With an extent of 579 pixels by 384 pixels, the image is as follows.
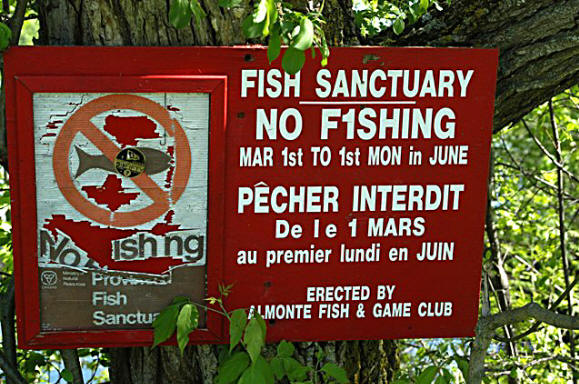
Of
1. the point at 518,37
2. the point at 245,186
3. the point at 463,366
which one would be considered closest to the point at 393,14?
the point at 518,37

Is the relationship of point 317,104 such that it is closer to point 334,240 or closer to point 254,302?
point 334,240

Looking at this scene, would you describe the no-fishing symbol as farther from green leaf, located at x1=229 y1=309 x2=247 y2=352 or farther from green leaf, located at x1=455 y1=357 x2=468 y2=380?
green leaf, located at x1=455 y1=357 x2=468 y2=380

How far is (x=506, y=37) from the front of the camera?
2184mm

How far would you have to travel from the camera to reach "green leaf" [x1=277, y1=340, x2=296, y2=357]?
200 cm

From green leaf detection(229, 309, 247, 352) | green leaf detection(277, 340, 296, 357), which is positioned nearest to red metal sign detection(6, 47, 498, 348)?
green leaf detection(277, 340, 296, 357)

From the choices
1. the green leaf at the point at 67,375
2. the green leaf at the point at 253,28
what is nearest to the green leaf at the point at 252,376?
the green leaf at the point at 67,375

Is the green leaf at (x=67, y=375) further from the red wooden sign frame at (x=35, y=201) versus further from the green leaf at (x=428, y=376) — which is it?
the green leaf at (x=428, y=376)

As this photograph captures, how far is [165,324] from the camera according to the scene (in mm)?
1933

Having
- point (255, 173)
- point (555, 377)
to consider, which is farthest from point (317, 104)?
point (555, 377)

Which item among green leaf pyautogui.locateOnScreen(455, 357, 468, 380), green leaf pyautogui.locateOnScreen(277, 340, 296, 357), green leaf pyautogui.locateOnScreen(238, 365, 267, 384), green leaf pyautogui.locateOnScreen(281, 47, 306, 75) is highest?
green leaf pyautogui.locateOnScreen(281, 47, 306, 75)

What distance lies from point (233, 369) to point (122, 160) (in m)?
0.65

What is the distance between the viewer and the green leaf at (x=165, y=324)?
1912mm

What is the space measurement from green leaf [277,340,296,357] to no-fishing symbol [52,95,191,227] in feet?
1.68

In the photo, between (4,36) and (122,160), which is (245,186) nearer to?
(122,160)
